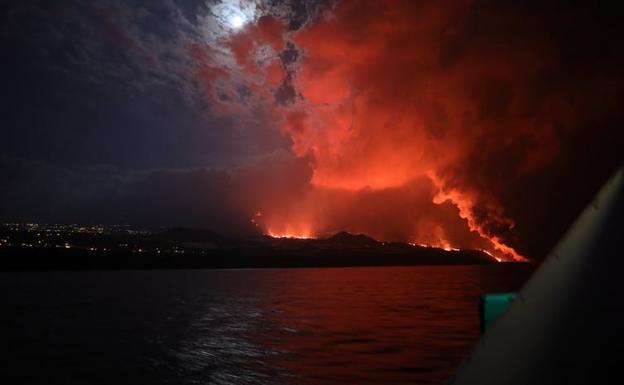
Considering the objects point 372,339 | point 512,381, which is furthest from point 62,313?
point 512,381

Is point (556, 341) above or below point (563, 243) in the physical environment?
A: below

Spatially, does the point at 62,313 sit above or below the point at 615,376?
below

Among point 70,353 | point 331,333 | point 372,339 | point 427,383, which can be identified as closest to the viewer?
point 427,383

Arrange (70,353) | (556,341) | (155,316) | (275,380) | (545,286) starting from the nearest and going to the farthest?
(556,341), (545,286), (275,380), (70,353), (155,316)

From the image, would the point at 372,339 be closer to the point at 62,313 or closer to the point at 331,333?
the point at 331,333

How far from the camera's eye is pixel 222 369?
68.9ft

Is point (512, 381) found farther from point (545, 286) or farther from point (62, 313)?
point (62, 313)

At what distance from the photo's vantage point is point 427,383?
17109 mm

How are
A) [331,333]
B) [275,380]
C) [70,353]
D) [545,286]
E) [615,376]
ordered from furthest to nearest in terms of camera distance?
[331,333], [70,353], [275,380], [545,286], [615,376]

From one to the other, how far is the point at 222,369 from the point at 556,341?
2024 centimetres

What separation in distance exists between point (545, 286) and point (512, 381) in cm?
81

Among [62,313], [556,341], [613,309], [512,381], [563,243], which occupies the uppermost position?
[563,243]

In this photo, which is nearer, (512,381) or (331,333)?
(512,381)

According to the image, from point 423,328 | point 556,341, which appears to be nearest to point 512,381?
point 556,341
